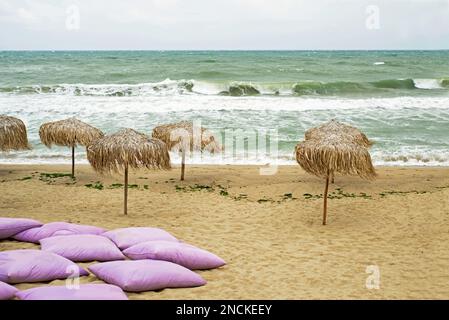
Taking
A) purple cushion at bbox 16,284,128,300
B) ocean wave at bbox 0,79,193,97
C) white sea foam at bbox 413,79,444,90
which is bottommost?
purple cushion at bbox 16,284,128,300

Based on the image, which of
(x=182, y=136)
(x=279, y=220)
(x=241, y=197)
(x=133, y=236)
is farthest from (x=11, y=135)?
(x=279, y=220)

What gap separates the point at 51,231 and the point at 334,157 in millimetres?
4086

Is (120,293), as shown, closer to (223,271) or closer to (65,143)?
(223,271)

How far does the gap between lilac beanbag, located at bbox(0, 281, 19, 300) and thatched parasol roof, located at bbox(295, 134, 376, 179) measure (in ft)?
14.9

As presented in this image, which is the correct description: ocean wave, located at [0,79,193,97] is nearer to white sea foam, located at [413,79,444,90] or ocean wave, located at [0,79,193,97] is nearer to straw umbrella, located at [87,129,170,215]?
white sea foam, located at [413,79,444,90]

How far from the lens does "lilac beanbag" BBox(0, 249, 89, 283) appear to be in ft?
19.3

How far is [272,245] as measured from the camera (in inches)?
309

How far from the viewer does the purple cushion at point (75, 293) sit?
5188mm

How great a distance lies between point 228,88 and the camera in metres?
31.9

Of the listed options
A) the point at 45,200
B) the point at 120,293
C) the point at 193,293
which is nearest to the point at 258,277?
the point at 193,293

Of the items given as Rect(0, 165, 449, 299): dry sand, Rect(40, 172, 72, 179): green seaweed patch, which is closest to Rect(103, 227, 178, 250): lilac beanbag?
Rect(0, 165, 449, 299): dry sand

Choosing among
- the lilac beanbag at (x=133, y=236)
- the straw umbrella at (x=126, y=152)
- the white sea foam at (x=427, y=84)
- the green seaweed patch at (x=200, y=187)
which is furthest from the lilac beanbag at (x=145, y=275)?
the white sea foam at (x=427, y=84)

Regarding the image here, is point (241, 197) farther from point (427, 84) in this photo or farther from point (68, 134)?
point (427, 84)
